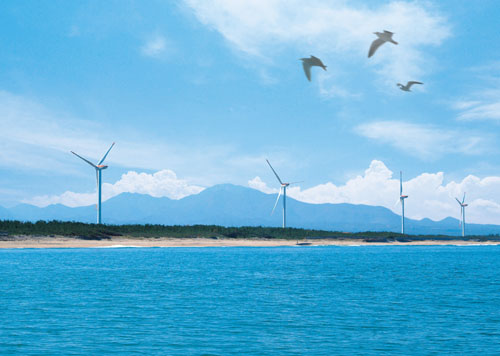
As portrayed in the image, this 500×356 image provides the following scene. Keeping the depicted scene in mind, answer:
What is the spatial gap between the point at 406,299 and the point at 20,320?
1214 inches

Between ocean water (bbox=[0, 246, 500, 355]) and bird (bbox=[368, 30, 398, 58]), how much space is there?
1527 cm

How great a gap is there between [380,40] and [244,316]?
2007 cm

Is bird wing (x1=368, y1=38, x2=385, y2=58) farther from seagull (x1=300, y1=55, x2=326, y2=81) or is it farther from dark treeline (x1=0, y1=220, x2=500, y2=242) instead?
dark treeline (x1=0, y1=220, x2=500, y2=242)

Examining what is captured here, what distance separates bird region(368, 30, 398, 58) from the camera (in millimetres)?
29028

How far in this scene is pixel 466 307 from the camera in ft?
147

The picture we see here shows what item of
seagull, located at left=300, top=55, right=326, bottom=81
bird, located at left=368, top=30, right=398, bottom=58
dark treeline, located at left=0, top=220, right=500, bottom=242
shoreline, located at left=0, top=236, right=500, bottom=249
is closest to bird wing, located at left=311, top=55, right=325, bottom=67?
seagull, located at left=300, top=55, right=326, bottom=81

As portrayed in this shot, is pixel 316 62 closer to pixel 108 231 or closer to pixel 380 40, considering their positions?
pixel 380 40

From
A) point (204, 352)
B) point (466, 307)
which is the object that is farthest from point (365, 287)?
point (204, 352)

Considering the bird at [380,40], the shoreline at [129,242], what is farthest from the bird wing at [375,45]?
the shoreline at [129,242]

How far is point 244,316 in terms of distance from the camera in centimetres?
3928

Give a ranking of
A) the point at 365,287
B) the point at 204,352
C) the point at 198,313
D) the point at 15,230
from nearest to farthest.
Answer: the point at 204,352
the point at 198,313
the point at 365,287
the point at 15,230

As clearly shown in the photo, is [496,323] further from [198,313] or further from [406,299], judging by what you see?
[198,313]

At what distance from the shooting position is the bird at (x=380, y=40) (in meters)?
29.0

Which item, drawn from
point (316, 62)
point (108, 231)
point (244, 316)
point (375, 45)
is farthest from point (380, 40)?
point (108, 231)
